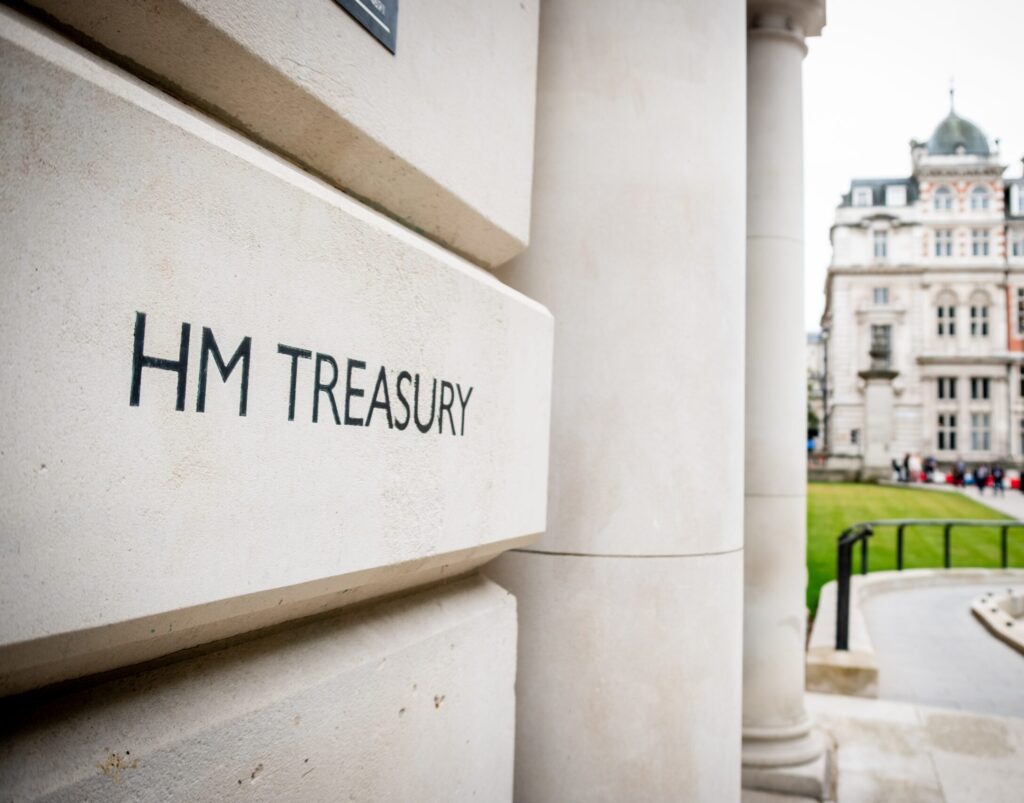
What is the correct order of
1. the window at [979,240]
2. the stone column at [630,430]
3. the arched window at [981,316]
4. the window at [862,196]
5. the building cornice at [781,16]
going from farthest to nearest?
the window at [862,196]
the window at [979,240]
the arched window at [981,316]
the building cornice at [781,16]
the stone column at [630,430]

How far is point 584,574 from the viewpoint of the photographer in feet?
8.02

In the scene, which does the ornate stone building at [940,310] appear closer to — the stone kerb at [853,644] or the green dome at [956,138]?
the green dome at [956,138]

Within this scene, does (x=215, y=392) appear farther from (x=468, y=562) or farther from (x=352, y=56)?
(x=468, y=562)

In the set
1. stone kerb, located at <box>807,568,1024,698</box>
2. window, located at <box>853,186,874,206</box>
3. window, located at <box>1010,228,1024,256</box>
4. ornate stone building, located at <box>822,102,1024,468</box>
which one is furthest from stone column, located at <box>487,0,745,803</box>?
window, located at <box>1010,228,1024,256</box>

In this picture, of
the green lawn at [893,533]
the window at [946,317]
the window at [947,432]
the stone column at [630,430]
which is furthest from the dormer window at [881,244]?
the stone column at [630,430]

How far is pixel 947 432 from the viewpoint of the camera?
1932 inches

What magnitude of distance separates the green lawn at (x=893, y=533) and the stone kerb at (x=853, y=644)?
605 mm

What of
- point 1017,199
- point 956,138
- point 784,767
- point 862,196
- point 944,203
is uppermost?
point 956,138

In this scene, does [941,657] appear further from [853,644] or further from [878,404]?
[878,404]

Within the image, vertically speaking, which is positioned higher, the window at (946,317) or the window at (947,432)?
the window at (946,317)

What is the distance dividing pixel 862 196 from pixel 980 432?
65.7 feet

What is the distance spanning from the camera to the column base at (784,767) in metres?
3.83

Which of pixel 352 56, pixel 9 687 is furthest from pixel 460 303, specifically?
pixel 9 687

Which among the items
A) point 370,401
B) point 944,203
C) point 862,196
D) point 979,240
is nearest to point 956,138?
point 944,203
